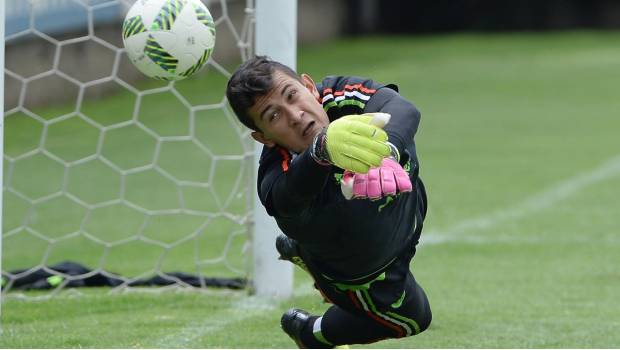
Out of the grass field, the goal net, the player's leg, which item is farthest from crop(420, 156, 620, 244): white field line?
the player's leg

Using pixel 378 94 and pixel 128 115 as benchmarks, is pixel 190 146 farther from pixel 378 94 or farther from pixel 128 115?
pixel 378 94

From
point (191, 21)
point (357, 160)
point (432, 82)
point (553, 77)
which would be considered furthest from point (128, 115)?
point (357, 160)

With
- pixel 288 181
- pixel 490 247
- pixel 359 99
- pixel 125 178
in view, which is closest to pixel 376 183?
pixel 288 181

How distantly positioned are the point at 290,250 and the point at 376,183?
48.9 inches

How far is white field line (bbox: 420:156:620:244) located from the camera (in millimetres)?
8594

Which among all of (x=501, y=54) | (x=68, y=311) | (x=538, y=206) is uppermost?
(x=68, y=311)

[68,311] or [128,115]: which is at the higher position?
[68,311]

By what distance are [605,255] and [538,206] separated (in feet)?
6.62

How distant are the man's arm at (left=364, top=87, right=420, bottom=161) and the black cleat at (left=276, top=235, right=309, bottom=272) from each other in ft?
2.21

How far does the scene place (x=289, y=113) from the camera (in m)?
3.91

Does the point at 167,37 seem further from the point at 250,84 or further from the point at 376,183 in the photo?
the point at 376,183

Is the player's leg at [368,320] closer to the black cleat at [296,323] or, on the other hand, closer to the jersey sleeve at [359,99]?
the black cleat at [296,323]

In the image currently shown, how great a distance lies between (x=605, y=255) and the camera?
25.3 feet

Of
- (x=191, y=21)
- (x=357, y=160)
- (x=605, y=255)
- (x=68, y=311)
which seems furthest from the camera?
(x=605, y=255)
